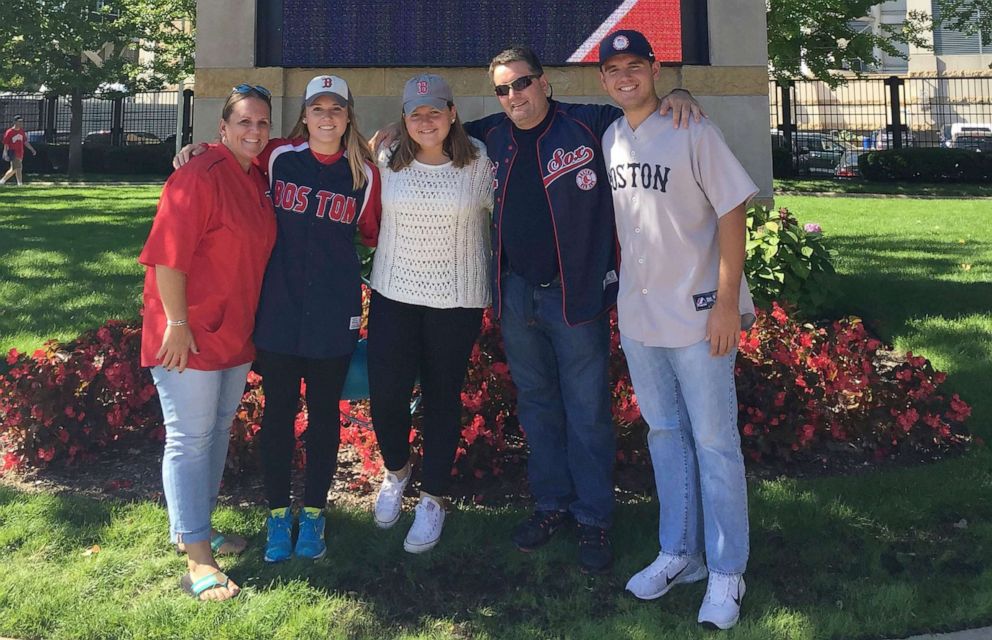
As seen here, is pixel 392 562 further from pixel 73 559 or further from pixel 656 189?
pixel 656 189

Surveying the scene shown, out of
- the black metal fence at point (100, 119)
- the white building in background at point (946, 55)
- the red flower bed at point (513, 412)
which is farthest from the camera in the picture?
the white building in background at point (946, 55)

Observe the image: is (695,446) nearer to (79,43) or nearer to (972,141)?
(972,141)

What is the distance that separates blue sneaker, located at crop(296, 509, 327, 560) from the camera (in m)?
3.29

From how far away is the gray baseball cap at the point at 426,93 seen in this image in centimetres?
307

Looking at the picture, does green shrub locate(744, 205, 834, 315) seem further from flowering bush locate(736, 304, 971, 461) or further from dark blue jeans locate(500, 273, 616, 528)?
dark blue jeans locate(500, 273, 616, 528)

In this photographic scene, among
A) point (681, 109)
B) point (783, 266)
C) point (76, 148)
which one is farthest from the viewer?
point (76, 148)

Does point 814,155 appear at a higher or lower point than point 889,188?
higher

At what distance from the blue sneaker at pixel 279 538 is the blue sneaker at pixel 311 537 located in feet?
0.14

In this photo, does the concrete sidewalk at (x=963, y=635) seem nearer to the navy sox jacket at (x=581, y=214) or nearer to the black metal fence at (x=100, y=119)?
→ the navy sox jacket at (x=581, y=214)

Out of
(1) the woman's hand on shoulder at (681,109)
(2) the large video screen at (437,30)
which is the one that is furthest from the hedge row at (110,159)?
(1) the woman's hand on shoulder at (681,109)

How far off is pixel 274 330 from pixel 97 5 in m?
29.5

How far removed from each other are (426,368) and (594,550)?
3.21ft

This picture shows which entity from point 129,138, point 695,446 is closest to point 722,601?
point 695,446

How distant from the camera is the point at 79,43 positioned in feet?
87.8
